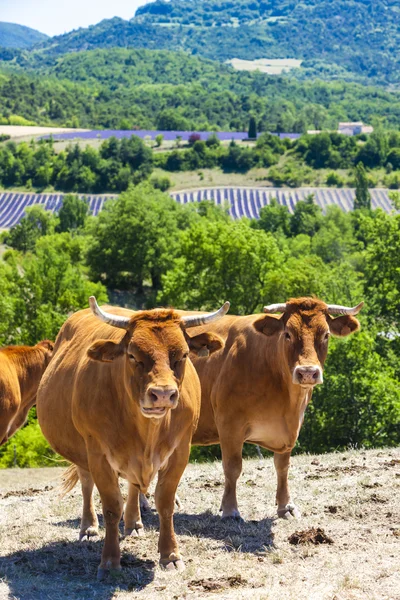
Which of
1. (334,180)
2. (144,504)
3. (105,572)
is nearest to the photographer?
(105,572)

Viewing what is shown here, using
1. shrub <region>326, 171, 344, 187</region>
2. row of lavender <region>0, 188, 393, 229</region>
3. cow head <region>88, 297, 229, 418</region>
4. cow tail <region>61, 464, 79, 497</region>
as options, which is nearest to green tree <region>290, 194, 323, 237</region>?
row of lavender <region>0, 188, 393, 229</region>

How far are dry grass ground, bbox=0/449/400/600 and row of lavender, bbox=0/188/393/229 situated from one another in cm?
13636

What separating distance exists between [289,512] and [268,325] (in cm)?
254

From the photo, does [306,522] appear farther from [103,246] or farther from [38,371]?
[103,246]

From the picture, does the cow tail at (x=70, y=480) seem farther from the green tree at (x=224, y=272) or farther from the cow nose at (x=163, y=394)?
the green tree at (x=224, y=272)

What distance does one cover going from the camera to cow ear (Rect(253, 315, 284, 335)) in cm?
1303

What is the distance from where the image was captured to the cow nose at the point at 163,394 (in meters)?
9.71

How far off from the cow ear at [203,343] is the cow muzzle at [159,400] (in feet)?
3.69

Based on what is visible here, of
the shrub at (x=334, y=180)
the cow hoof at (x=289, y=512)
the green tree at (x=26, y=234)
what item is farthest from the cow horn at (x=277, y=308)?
the shrub at (x=334, y=180)

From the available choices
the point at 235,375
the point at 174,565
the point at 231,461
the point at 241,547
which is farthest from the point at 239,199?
the point at 174,565

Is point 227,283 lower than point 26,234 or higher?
higher

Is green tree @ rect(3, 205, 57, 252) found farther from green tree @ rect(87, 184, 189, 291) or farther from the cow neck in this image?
the cow neck

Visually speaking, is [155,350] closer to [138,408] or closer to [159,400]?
[159,400]

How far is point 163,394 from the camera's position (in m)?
9.71
